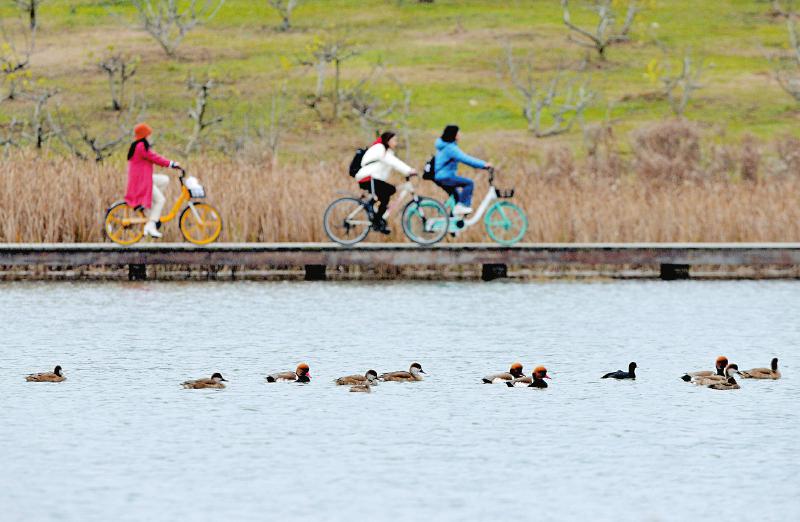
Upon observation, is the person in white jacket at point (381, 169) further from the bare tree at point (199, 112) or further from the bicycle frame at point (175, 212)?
the bare tree at point (199, 112)

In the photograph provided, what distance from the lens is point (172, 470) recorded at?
32.9 feet

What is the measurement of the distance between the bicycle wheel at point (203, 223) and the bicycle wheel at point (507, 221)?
12.0ft

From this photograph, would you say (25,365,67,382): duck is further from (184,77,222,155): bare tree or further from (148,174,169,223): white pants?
(184,77,222,155): bare tree

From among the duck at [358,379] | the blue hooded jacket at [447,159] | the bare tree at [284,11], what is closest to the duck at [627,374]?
the duck at [358,379]

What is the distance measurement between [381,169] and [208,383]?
967 centimetres

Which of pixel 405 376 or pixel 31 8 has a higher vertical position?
pixel 31 8

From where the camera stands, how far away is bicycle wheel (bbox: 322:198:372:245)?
23516 mm

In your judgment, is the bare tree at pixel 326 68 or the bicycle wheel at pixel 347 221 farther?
the bare tree at pixel 326 68

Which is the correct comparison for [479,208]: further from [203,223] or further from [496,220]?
[203,223]

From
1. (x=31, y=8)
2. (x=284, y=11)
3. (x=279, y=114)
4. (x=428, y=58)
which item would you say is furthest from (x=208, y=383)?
(x=284, y=11)

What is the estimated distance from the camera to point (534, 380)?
43.7 feet

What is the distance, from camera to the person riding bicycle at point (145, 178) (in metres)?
22.1


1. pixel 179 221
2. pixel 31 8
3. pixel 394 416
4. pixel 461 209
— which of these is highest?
pixel 31 8

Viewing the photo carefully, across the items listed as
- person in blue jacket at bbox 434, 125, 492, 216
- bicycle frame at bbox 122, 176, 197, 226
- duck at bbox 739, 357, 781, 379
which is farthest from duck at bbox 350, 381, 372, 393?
bicycle frame at bbox 122, 176, 197, 226
